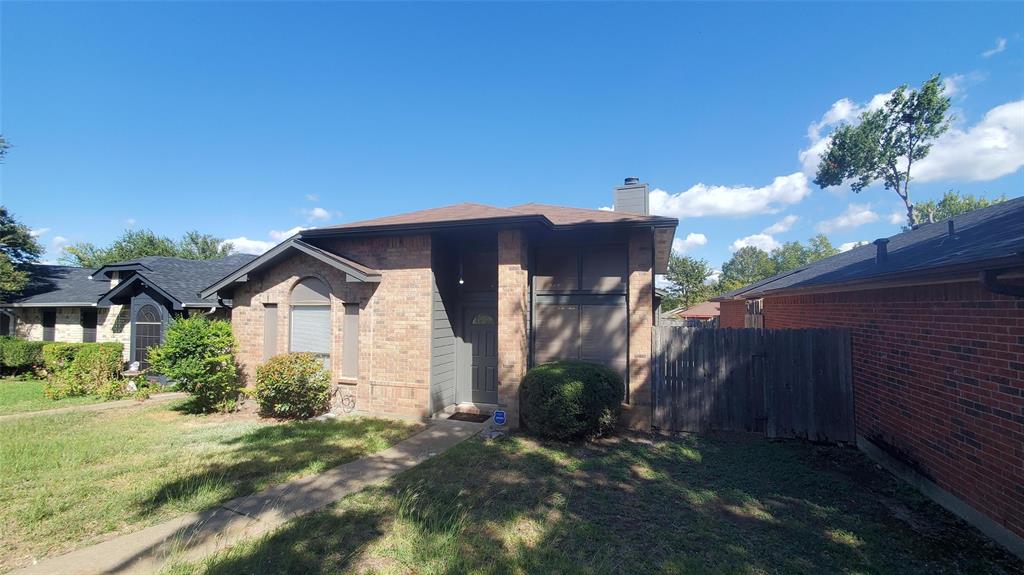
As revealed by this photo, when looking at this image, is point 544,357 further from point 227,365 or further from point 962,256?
point 227,365

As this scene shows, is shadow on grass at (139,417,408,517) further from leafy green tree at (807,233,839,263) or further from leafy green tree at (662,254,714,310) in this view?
leafy green tree at (807,233,839,263)

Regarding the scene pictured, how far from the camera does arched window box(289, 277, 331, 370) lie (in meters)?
9.27

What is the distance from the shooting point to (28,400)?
34.7 feet

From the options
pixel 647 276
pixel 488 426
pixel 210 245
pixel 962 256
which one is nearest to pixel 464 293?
pixel 488 426

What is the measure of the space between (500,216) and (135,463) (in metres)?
7.01

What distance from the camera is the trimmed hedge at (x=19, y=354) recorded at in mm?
14531

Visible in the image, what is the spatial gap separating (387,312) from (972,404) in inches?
355

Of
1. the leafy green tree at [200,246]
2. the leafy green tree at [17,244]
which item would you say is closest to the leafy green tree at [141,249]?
the leafy green tree at [200,246]

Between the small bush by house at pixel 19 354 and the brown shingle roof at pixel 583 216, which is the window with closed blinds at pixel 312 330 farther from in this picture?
the small bush by house at pixel 19 354

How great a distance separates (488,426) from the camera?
25.5 ft

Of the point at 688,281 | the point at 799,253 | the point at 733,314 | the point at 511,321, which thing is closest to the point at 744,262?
the point at 799,253

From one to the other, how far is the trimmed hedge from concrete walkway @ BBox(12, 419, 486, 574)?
57.6 feet

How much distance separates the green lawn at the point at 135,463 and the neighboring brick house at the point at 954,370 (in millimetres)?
7559

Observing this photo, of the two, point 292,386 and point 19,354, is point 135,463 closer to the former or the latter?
point 292,386
